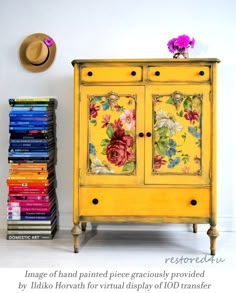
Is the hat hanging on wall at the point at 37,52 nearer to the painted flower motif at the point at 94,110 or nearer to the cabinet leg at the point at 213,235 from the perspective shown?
the painted flower motif at the point at 94,110

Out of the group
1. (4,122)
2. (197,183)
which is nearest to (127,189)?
(197,183)

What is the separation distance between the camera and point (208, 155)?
117 inches

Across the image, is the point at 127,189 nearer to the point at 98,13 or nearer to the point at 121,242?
the point at 121,242

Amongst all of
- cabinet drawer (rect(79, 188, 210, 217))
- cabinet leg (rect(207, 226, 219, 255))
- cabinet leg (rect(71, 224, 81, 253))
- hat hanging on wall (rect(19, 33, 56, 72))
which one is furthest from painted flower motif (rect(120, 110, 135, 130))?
hat hanging on wall (rect(19, 33, 56, 72))

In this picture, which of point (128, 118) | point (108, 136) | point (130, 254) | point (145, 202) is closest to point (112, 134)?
point (108, 136)

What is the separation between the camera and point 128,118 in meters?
3.00

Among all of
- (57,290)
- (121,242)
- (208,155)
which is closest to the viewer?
(57,290)

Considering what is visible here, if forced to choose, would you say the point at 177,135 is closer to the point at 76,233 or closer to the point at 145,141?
the point at 145,141

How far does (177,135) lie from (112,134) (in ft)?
1.46

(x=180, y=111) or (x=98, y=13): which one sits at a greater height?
(x=98, y=13)

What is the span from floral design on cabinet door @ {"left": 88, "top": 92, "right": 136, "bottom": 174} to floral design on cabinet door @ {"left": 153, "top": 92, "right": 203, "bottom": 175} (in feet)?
0.55

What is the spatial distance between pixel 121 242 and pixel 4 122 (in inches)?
55.7

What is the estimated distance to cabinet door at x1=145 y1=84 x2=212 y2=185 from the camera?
2.97 meters

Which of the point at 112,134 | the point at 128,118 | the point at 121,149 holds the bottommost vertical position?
the point at 121,149
